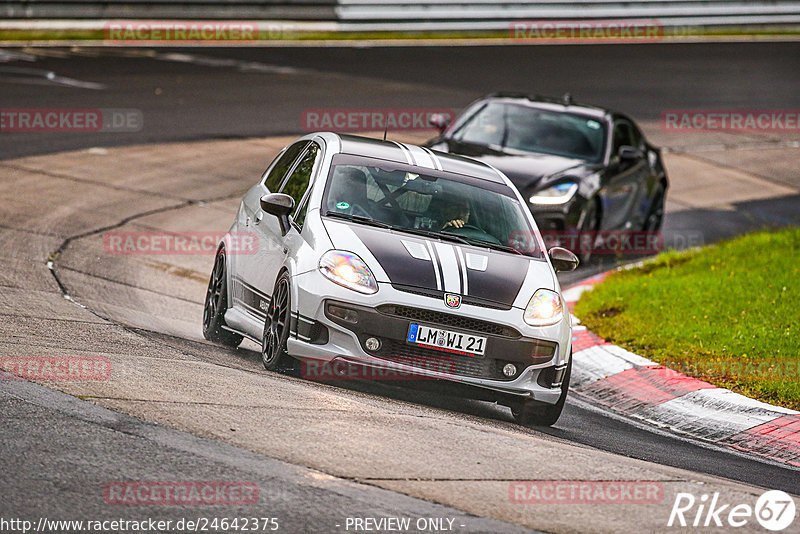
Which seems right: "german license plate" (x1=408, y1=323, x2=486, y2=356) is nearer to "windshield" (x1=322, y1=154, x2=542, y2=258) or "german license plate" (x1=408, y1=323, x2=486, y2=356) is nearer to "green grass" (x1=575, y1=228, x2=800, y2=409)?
"windshield" (x1=322, y1=154, x2=542, y2=258)

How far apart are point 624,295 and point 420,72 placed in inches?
576

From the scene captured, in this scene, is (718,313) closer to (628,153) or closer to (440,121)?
(628,153)

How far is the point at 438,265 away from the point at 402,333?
0.54m

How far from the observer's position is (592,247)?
1411 centimetres

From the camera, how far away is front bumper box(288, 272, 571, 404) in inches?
291

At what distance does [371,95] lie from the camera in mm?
22641

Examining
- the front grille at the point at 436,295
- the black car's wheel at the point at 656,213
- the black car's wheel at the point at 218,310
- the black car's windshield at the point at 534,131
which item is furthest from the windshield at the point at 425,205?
the black car's wheel at the point at 656,213

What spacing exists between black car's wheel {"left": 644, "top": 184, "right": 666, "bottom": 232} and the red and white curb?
5.75 m

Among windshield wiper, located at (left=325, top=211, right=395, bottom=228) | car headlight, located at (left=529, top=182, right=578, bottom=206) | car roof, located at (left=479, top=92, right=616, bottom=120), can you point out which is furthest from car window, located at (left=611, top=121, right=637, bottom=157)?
windshield wiper, located at (left=325, top=211, right=395, bottom=228)

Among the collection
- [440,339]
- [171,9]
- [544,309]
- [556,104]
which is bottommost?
[440,339]

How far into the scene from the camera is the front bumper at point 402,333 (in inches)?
291

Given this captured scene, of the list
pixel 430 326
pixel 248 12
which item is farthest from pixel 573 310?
pixel 248 12

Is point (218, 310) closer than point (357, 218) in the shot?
No

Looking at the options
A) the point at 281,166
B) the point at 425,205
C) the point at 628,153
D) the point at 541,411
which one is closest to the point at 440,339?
the point at 541,411
